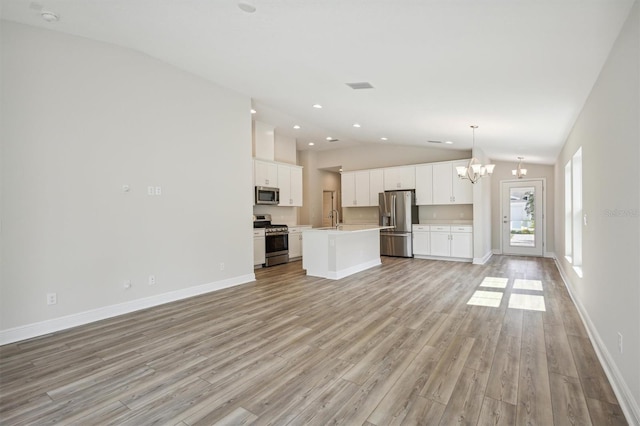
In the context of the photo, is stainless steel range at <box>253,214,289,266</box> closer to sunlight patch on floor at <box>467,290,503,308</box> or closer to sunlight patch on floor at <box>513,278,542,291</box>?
sunlight patch on floor at <box>467,290,503,308</box>

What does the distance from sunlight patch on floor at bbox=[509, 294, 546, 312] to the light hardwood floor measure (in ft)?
0.12

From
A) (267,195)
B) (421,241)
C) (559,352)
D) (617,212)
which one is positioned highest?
(267,195)

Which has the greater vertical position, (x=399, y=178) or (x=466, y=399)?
(x=399, y=178)

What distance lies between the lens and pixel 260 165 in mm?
6836

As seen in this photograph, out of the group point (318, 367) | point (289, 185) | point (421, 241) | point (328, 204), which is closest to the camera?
point (318, 367)

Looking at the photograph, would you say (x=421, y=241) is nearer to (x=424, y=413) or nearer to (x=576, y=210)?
(x=576, y=210)

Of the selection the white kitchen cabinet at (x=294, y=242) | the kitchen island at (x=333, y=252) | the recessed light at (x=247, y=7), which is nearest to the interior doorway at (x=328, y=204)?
the white kitchen cabinet at (x=294, y=242)

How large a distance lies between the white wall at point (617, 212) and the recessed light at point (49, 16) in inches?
179

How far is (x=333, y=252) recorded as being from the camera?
5582 millimetres

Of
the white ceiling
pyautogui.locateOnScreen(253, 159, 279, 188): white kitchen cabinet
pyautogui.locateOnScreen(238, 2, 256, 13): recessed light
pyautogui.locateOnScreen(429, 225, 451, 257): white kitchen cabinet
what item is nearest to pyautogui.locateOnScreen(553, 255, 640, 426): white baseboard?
the white ceiling

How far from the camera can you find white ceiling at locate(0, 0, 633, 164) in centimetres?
222

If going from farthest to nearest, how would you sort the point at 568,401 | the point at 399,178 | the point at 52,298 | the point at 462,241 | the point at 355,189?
the point at 355,189 < the point at 399,178 < the point at 462,241 < the point at 52,298 < the point at 568,401

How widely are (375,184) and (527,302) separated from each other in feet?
16.7

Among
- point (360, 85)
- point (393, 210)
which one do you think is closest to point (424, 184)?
point (393, 210)
